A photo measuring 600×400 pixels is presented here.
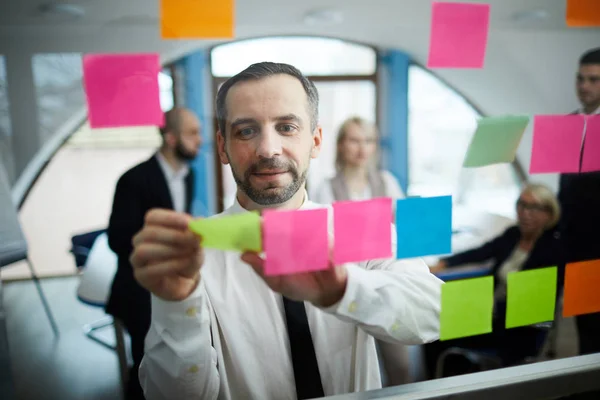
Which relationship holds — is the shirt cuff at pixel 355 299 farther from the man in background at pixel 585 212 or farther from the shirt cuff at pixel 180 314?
the man in background at pixel 585 212

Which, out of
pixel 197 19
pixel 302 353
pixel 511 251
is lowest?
pixel 302 353

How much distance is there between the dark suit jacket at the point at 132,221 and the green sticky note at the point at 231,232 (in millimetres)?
146

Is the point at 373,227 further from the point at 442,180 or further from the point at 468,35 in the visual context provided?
the point at 468,35

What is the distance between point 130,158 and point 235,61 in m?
0.23

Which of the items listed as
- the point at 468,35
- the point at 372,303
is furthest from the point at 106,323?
the point at 468,35

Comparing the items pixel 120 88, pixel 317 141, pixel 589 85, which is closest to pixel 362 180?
pixel 317 141

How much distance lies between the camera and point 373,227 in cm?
75

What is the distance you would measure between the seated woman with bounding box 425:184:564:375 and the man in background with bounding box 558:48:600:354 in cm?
→ 3

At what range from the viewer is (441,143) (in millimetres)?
898

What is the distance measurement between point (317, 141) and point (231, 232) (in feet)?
0.78

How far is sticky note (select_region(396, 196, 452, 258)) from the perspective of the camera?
0.79 metres

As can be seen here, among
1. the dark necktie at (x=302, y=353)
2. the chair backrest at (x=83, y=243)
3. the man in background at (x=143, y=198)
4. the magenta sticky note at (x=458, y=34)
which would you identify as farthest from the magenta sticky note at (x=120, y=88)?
the magenta sticky note at (x=458, y=34)

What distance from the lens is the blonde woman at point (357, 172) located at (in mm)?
817

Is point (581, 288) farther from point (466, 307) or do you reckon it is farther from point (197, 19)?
point (197, 19)
